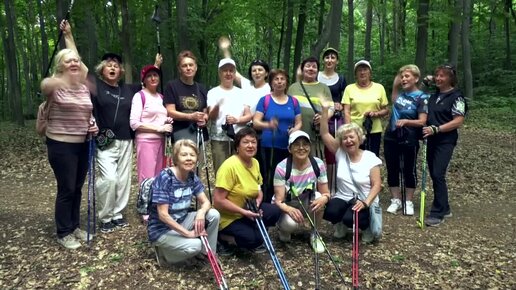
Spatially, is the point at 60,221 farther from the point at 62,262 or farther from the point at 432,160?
the point at 432,160

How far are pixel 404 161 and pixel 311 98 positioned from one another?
5.84 ft

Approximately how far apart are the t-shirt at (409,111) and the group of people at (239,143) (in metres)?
0.01

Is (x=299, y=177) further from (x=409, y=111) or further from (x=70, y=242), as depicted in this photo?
(x=70, y=242)

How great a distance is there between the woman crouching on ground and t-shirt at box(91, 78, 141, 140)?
48.7 inches

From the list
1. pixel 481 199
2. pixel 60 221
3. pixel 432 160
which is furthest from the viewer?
pixel 481 199

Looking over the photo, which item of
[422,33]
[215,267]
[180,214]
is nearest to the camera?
[215,267]

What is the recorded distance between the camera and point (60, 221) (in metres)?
4.98

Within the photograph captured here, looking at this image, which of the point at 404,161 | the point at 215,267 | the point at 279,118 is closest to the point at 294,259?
the point at 215,267

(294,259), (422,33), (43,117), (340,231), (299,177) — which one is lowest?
(294,259)

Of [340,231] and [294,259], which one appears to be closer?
[294,259]

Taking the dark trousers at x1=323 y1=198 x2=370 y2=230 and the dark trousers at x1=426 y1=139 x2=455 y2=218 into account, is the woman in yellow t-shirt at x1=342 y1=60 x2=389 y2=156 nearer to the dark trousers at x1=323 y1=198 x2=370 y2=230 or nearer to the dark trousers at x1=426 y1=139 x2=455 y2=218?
the dark trousers at x1=426 y1=139 x2=455 y2=218

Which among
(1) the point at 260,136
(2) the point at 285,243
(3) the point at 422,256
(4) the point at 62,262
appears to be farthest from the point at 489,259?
(4) the point at 62,262

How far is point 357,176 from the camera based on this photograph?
5.20 meters

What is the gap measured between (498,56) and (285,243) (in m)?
21.6
